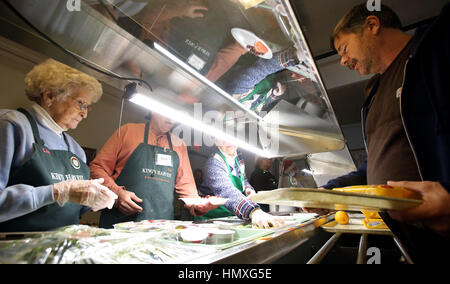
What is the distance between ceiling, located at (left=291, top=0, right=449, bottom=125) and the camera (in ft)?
8.59

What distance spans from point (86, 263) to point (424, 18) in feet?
13.5

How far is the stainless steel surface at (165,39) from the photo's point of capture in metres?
0.91

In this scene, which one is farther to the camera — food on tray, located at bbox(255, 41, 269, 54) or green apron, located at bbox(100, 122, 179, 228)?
green apron, located at bbox(100, 122, 179, 228)

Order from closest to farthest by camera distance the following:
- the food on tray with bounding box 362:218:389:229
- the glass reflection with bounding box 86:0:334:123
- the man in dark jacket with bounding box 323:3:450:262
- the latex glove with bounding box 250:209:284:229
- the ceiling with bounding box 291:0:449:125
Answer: the man in dark jacket with bounding box 323:3:450:262
the glass reflection with bounding box 86:0:334:123
the latex glove with bounding box 250:209:284:229
the food on tray with bounding box 362:218:389:229
the ceiling with bounding box 291:0:449:125

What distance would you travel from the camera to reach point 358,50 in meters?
1.38

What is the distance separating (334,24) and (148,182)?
294 centimetres

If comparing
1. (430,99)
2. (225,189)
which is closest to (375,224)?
(430,99)

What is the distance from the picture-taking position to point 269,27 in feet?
3.34

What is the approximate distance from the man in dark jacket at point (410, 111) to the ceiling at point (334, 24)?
63cm

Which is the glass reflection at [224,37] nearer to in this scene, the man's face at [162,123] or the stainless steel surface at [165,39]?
the stainless steel surface at [165,39]

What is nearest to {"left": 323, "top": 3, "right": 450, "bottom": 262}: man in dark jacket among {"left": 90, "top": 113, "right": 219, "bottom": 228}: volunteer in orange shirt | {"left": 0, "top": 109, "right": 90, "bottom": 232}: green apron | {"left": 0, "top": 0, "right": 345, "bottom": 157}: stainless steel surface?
{"left": 0, "top": 0, "right": 345, "bottom": 157}: stainless steel surface

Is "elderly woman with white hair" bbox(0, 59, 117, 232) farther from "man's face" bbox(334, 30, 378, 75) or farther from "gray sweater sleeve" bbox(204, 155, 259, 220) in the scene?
"man's face" bbox(334, 30, 378, 75)

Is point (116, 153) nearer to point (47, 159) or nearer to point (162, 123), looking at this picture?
A: point (162, 123)

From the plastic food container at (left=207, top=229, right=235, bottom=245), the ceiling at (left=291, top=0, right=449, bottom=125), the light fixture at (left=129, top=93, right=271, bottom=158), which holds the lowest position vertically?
the plastic food container at (left=207, top=229, right=235, bottom=245)
